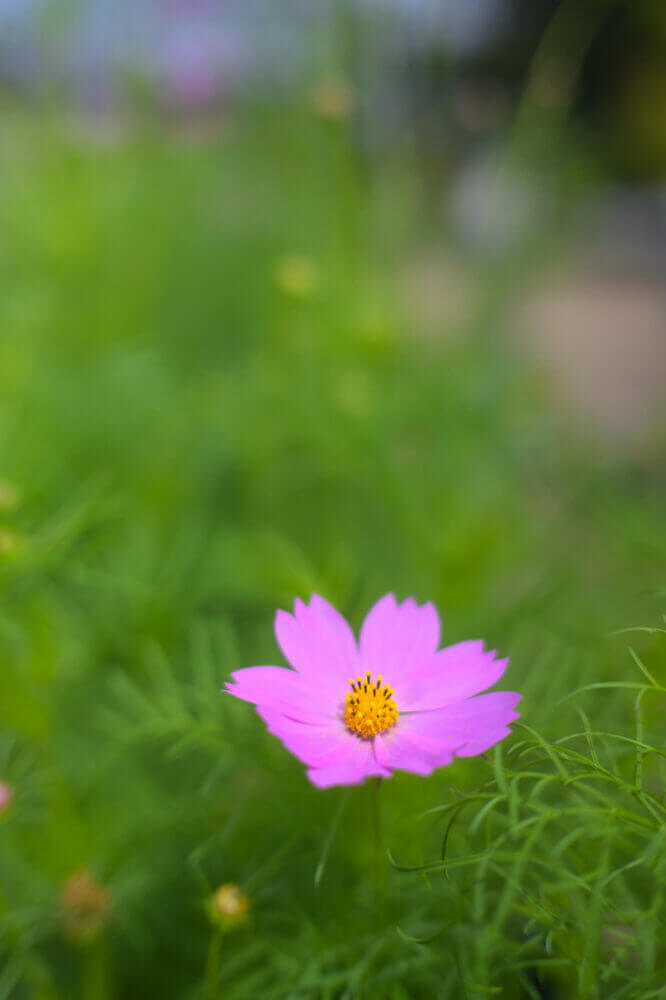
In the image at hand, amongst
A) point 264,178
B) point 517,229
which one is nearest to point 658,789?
point 517,229

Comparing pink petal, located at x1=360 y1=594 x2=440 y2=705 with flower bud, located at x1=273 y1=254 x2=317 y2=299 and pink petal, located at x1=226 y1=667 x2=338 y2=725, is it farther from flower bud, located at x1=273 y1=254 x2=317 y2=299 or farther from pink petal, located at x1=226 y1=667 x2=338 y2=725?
flower bud, located at x1=273 y1=254 x2=317 y2=299

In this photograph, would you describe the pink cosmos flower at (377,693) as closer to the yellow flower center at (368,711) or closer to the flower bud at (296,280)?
the yellow flower center at (368,711)

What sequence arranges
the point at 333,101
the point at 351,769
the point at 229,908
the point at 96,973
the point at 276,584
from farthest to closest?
the point at 333,101, the point at 276,584, the point at 96,973, the point at 229,908, the point at 351,769

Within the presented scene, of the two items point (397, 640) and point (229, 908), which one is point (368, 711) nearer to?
point (397, 640)

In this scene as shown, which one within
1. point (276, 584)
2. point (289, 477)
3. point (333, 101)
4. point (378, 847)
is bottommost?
point (378, 847)

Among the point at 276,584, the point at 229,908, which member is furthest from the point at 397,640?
the point at 276,584

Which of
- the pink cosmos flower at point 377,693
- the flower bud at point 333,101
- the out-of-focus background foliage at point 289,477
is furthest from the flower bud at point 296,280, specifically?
the pink cosmos flower at point 377,693

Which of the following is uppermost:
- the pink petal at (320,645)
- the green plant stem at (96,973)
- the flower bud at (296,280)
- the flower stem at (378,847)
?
the flower bud at (296,280)
